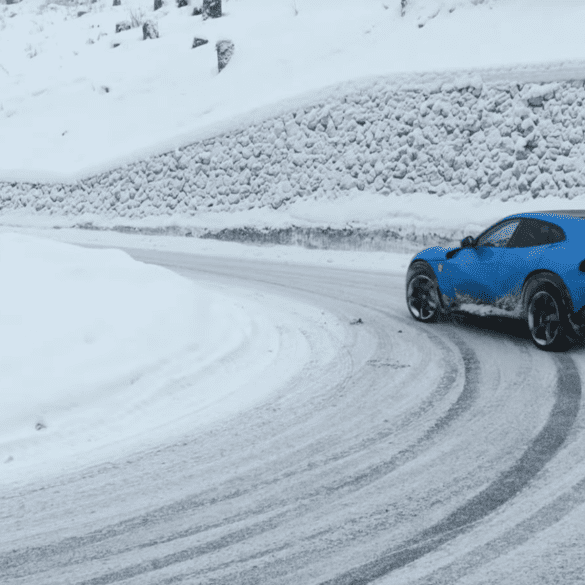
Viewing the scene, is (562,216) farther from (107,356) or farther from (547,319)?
(107,356)

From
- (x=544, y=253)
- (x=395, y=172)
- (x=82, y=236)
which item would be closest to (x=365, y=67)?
(x=395, y=172)

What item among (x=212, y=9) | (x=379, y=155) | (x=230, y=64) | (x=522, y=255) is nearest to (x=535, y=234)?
(x=522, y=255)

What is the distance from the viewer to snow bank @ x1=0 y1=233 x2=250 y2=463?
6.48 meters

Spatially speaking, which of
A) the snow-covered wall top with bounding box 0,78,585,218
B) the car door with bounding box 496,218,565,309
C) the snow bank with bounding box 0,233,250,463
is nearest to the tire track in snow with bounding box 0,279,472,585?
the snow bank with bounding box 0,233,250,463

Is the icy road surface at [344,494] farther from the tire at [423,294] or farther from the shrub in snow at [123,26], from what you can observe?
the shrub in snow at [123,26]

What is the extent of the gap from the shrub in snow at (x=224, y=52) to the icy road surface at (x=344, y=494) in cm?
2313

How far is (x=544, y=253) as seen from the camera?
8688 millimetres

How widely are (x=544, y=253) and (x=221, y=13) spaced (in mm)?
29484

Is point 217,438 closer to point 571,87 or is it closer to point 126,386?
point 126,386

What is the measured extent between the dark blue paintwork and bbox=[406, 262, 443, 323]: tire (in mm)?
127

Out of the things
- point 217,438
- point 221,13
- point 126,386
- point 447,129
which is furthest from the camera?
point 221,13

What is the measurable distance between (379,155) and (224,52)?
32.9ft

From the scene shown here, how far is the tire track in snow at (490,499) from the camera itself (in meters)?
3.99

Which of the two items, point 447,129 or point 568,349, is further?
point 447,129
